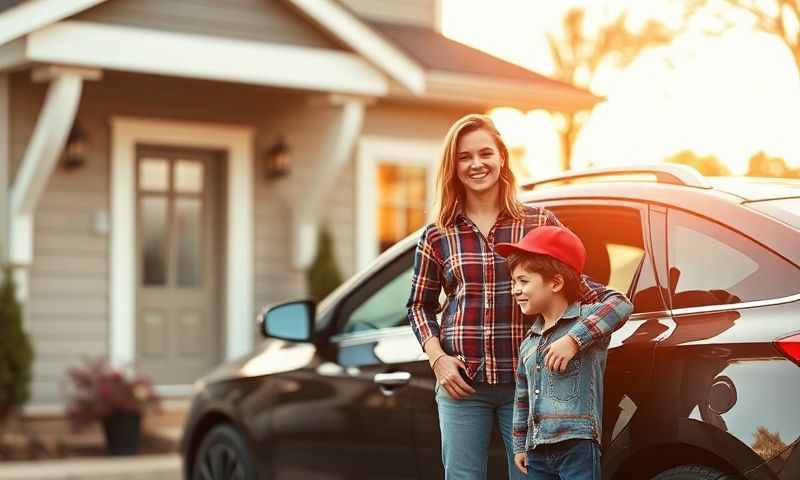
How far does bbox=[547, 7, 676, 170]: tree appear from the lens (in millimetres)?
28453

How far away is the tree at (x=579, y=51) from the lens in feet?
93.4

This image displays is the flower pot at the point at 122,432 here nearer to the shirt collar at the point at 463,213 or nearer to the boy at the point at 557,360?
the shirt collar at the point at 463,213

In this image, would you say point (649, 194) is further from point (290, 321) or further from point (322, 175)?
point (322, 175)

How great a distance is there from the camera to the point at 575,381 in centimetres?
391

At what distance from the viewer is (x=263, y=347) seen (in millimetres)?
→ 6344

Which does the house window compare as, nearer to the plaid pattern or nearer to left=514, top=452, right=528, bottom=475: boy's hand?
the plaid pattern

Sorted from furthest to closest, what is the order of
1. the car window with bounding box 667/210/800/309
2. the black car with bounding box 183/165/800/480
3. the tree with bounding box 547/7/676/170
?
1. the tree with bounding box 547/7/676/170
2. the car window with bounding box 667/210/800/309
3. the black car with bounding box 183/165/800/480

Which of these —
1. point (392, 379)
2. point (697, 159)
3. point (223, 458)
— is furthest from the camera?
point (697, 159)

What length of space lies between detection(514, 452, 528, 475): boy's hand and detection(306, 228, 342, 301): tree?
30.3 feet

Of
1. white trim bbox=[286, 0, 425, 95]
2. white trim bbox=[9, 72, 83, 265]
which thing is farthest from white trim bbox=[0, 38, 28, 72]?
white trim bbox=[286, 0, 425, 95]

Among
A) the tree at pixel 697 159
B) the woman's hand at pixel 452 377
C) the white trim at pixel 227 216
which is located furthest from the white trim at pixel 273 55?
the woman's hand at pixel 452 377

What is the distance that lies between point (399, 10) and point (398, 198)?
7.46ft

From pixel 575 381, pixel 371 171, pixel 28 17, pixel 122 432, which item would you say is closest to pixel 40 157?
pixel 28 17

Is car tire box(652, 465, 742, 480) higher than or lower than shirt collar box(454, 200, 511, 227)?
lower
